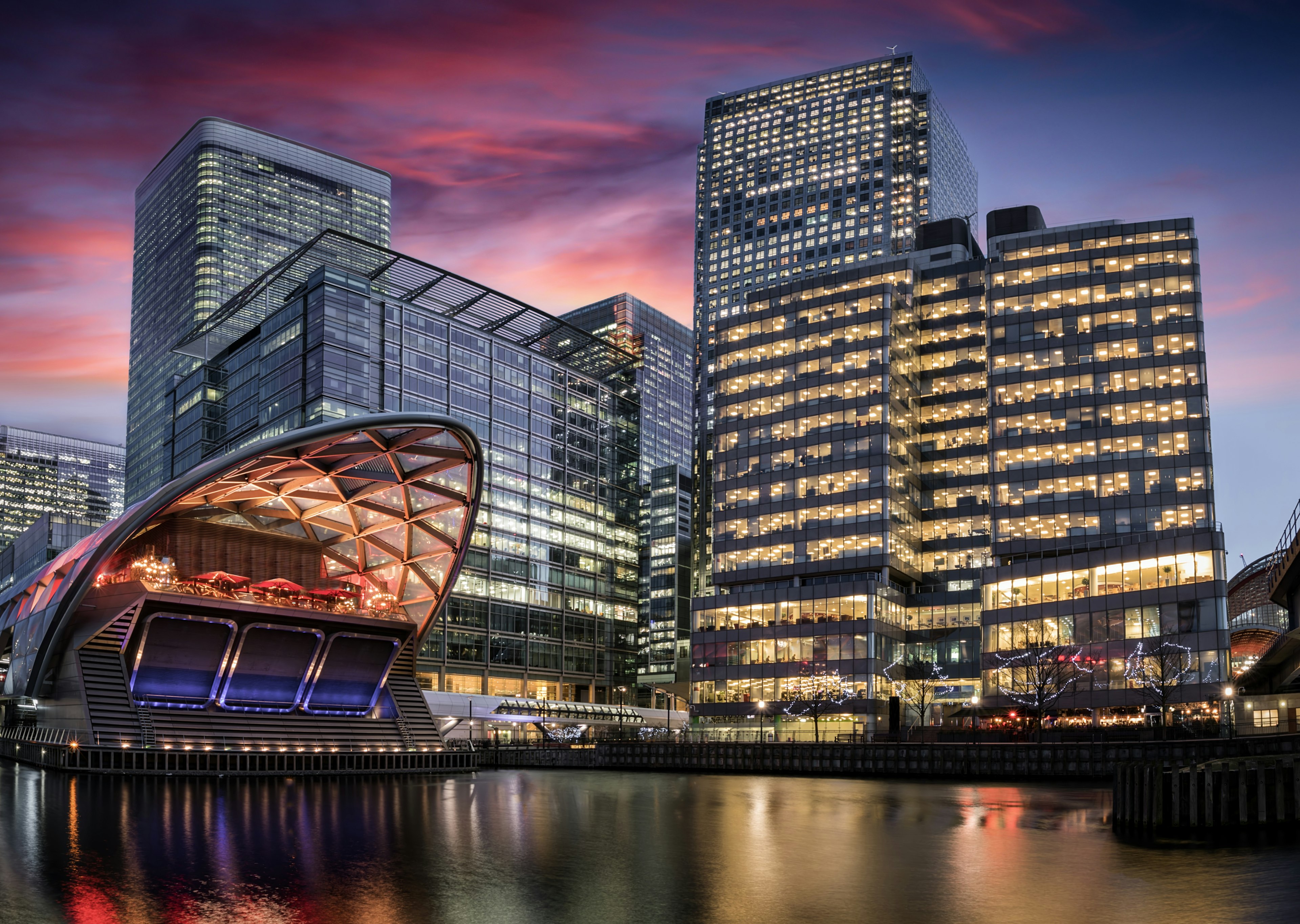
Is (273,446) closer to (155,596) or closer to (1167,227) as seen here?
(155,596)

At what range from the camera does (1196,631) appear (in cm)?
9288

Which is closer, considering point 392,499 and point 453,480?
point 453,480

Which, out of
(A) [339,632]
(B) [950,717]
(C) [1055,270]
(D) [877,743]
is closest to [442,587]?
(A) [339,632]

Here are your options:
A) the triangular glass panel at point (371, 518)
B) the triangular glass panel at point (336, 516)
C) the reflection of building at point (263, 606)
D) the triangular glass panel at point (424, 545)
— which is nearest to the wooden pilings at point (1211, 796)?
the reflection of building at point (263, 606)

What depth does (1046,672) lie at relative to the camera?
324 feet

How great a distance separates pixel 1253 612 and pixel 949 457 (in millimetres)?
38134

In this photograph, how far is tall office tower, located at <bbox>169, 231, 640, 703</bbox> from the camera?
445ft

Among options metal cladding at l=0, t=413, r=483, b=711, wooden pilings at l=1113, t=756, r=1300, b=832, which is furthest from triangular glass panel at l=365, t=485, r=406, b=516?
wooden pilings at l=1113, t=756, r=1300, b=832

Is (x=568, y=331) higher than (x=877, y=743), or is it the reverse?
(x=568, y=331)

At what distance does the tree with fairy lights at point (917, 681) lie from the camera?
418ft

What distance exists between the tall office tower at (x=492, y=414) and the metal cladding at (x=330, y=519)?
44359mm

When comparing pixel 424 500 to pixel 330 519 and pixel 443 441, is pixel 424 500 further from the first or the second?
pixel 443 441

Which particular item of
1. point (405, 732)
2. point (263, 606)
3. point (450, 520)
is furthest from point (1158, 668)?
point (263, 606)

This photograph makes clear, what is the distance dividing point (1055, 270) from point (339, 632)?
89.5 meters
